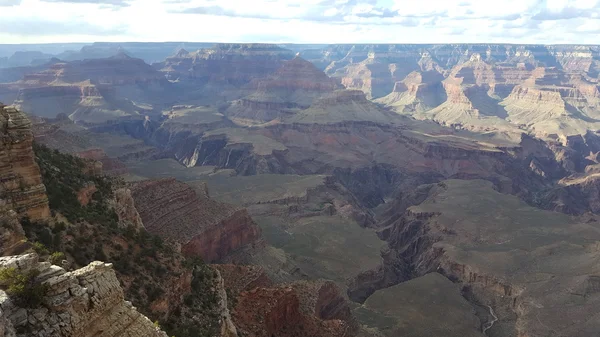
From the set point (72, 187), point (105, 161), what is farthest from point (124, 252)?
point (105, 161)

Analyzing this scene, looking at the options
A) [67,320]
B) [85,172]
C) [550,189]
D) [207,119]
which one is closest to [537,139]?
[550,189]

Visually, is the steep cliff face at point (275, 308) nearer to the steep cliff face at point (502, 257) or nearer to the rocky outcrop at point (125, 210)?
the rocky outcrop at point (125, 210)

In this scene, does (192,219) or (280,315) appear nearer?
(280,315)

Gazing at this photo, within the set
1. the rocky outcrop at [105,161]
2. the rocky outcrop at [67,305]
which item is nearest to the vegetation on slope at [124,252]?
the rocky outcrop at [67,305]

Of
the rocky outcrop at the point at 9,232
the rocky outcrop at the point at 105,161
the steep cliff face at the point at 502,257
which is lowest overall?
the steep cliff face at the point at 502,257

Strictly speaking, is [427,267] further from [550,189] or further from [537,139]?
[537,139]

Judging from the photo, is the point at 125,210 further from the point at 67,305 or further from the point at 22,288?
the point at 22,288

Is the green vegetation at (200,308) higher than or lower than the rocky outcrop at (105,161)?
higher
